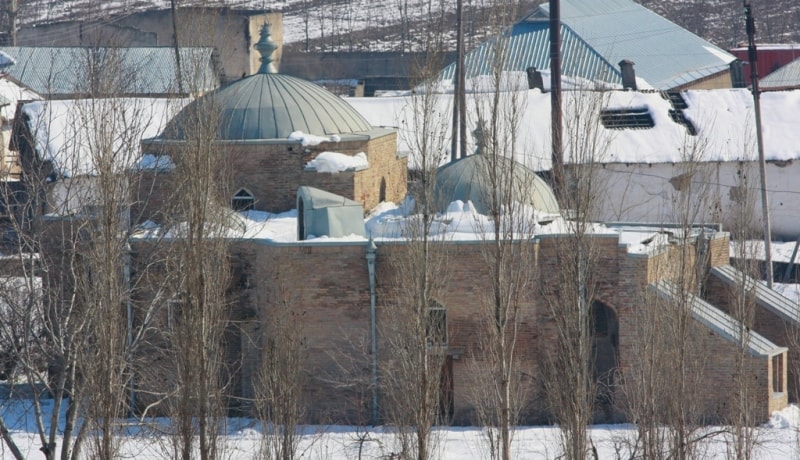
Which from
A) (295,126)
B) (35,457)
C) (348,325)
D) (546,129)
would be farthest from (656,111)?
(35,457)

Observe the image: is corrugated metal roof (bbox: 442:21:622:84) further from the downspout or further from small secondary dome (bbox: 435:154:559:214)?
the downspout

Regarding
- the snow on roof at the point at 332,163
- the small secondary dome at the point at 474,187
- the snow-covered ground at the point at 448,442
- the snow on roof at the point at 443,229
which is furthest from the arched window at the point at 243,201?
the snow-covered ground at the point at 448,442

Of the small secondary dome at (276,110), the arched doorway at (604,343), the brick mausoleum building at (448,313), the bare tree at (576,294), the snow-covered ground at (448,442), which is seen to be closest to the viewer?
the bare tree at (576,294)

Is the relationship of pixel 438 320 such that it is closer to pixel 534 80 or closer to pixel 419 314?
pixel 419 314

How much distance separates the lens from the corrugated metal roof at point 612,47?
4466cm

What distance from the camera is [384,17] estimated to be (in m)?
85.3

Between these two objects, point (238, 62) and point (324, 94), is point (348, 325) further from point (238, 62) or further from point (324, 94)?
point (238, 62)

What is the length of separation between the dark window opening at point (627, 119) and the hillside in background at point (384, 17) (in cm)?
3383

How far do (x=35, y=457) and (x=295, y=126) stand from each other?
7424 mm

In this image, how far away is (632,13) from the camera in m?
55.5

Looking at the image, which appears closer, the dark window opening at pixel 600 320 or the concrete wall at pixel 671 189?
the dark window opening at pixel 600 320

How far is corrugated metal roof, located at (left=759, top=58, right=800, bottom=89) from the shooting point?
48.7 metres

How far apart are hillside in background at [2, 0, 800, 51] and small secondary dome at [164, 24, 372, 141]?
4589 centimetres

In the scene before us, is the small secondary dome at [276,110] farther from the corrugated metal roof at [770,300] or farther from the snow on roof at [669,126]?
the snow on roof at [669,126]
